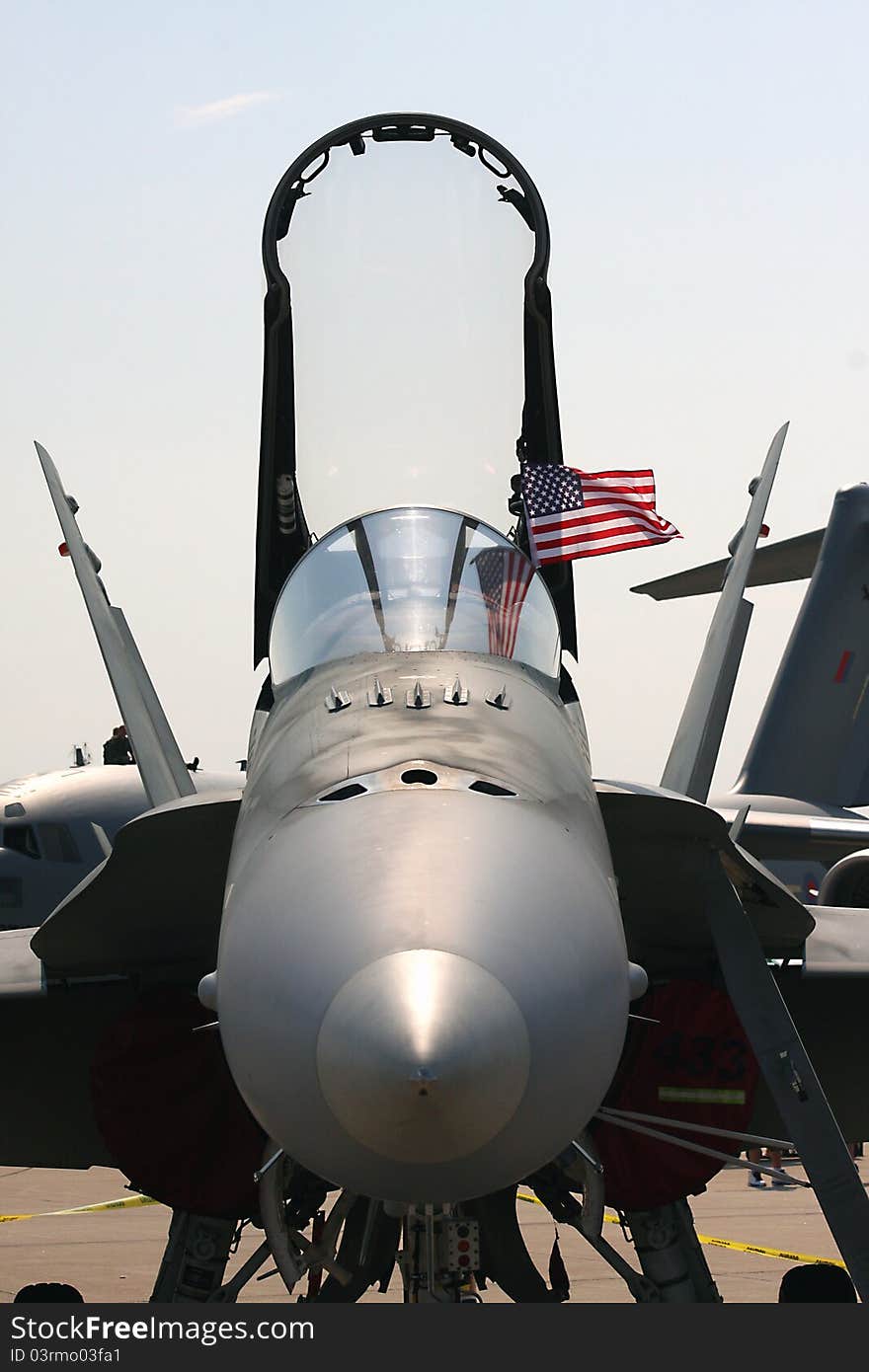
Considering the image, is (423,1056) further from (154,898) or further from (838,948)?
(838,948)

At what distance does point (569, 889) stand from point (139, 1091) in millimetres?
2109

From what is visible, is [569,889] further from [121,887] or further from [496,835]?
[121,887]

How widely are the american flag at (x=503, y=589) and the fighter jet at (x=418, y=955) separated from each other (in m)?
0.01

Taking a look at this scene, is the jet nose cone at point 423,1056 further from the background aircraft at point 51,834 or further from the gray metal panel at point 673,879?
the background aircraft at point 51,834

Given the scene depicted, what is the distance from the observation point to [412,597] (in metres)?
5.24

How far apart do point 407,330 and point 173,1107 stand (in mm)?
3404

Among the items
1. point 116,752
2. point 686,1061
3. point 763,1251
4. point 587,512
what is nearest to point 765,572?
point 116,752

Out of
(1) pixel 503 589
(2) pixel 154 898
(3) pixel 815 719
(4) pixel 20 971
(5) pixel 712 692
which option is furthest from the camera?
(3) pixel 815 719

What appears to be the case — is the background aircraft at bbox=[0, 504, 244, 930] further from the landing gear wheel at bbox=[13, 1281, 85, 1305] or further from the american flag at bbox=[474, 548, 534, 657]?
the american flag at bbox=[474, 548, 534, 657]

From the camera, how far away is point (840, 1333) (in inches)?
160

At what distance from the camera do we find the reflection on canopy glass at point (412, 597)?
16.9 ft

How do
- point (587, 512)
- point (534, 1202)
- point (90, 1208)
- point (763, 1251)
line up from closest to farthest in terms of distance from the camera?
1. point (587, 512)
2. point (763, 1251)
3. point (534, 1202)
4. point (90, 1208)

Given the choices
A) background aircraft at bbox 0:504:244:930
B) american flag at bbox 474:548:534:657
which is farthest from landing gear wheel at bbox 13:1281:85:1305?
background aircraft at bbox 0:504:244:930

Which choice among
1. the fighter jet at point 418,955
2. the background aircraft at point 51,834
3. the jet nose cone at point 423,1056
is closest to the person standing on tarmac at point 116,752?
the background aircraft at point 51,834
